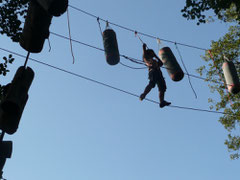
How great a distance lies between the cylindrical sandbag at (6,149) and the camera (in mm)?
3551

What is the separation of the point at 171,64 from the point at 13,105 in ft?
15.8

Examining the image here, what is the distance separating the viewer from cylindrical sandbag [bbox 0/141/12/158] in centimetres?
355

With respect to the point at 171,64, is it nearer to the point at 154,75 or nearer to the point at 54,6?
the point at 154,75

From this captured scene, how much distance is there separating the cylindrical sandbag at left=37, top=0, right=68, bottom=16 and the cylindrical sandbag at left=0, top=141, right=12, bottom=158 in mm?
1603

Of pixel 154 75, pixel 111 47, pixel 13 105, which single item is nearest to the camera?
pixel 13 105

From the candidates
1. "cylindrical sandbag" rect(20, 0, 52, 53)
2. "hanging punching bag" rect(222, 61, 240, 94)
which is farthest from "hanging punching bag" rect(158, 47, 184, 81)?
"cylindrical sandbag" rect(20, 0, 52, 53)

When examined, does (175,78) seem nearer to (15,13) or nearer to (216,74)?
(15,13)

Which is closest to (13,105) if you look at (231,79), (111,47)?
(111,47)

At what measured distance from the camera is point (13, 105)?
10.6 ft

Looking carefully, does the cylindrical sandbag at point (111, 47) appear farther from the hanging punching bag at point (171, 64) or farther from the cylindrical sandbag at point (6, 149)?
the cylindrical sandbag at point (6, 149)

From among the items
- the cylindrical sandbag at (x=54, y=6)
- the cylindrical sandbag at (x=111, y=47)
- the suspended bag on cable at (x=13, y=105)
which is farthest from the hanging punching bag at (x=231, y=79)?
the suspended bag on cable at (x=13, y=105)

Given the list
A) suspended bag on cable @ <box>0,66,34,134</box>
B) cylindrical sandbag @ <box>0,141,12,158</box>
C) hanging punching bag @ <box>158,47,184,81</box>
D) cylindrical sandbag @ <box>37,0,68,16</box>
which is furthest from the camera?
hanging punching bag @ <box>158,47,184,81</box>

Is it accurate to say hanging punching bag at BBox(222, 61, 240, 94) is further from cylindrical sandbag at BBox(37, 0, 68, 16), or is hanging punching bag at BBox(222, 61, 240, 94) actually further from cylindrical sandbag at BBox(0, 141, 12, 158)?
cylindrical sandbag at BBox(0, 141, 12, 158)

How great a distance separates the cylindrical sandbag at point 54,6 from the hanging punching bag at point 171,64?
391 cm
